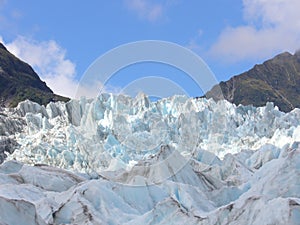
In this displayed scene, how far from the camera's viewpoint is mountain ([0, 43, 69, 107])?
71.5m

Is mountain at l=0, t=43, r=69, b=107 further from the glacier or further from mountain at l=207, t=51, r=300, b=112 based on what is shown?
mountain at l=207, t=51, r=300, b=112

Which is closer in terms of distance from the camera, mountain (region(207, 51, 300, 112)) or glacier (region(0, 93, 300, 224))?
glacier (region(0, 93, 300, 224))

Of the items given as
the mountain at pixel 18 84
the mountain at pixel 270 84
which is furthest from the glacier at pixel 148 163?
the mountain at pixel 270 84

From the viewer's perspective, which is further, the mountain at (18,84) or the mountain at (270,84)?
the mountain at (270,84)

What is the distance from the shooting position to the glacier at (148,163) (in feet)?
38.6

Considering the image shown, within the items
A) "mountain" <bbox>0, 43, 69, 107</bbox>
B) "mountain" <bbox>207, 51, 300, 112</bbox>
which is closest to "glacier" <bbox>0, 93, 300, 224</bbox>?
"mountain" <bbox>0, 43, 69, 107</bbox>

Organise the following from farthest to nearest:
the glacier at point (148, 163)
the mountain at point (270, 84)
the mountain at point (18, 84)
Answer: the mountain at point (270, 84), the mountain at point (18, 84), the glacier at point (148, 163)

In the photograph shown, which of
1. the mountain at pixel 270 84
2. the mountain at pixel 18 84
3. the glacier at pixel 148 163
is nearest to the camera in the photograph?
the glacier at pixel 148 163

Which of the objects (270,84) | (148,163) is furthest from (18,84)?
(270,84)

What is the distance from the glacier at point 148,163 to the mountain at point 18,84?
1770 cm

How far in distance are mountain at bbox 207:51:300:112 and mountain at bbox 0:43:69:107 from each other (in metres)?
41.8

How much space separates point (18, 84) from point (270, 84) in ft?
235

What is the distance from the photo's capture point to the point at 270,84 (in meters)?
129

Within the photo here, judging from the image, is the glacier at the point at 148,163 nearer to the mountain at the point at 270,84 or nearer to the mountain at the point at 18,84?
the mountain at the point at 18,84
